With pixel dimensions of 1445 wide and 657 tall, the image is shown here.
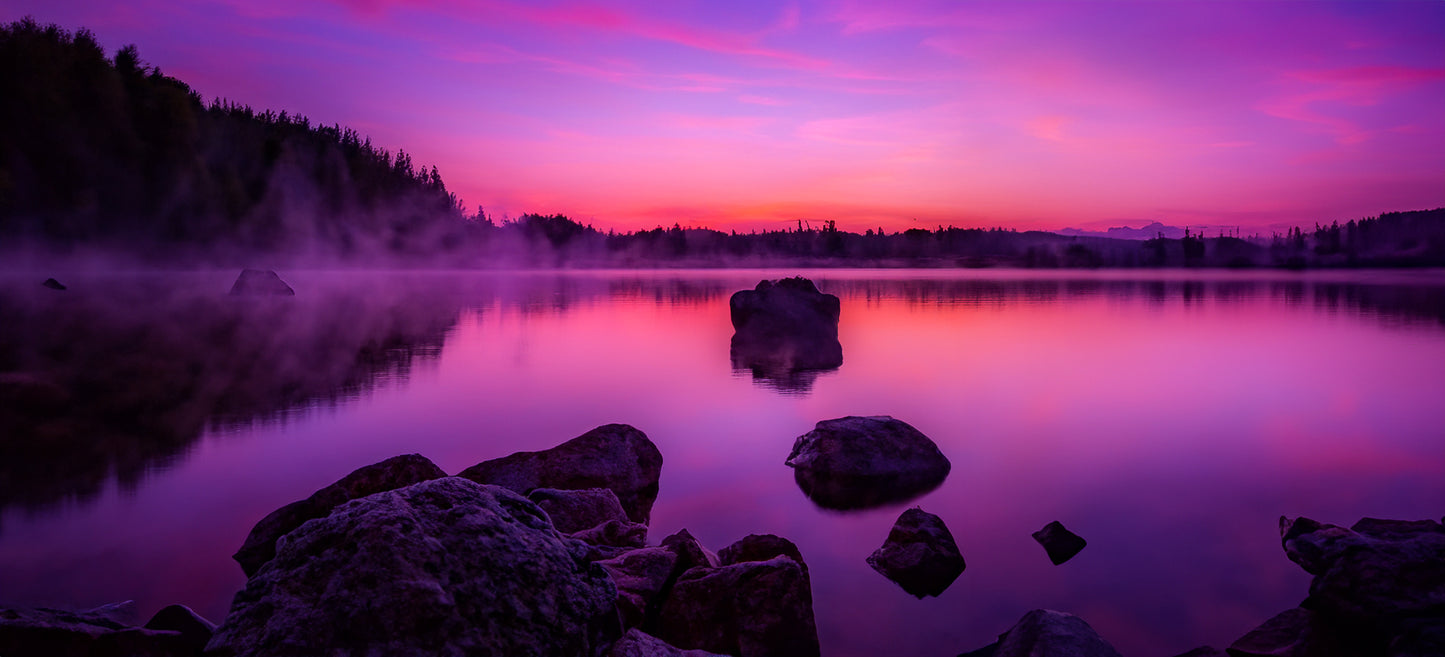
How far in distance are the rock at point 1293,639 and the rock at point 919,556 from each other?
2062mm

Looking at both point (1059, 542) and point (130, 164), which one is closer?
point (1059, 542)

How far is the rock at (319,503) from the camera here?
6.59 meters

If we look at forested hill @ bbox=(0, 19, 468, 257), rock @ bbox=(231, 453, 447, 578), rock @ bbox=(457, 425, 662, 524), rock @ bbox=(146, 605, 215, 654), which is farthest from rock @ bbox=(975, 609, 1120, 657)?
forested hill @ bbox=(0, 19, 468, 257)

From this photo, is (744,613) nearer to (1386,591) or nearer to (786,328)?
(1386,591)

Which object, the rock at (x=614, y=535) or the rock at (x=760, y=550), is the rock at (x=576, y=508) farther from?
the rock at (x=760, y=550)

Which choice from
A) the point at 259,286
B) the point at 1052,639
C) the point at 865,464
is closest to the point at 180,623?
the point at 1052,639

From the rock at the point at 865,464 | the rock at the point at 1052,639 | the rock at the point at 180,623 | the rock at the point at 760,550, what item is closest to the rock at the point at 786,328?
the rock at the point at 865,464

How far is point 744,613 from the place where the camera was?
17.1 feet

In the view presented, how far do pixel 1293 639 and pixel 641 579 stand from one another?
437cm

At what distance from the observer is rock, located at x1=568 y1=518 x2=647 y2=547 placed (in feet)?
20.8

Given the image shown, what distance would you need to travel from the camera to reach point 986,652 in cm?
541

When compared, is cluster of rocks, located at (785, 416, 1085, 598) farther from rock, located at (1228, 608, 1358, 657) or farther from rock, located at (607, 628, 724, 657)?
rock, located at (607, 628, 724, 657)

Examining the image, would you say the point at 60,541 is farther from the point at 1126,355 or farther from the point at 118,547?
the point at 1126,355

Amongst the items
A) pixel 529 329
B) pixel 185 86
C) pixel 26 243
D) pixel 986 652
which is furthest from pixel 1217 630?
pixel 185 86
